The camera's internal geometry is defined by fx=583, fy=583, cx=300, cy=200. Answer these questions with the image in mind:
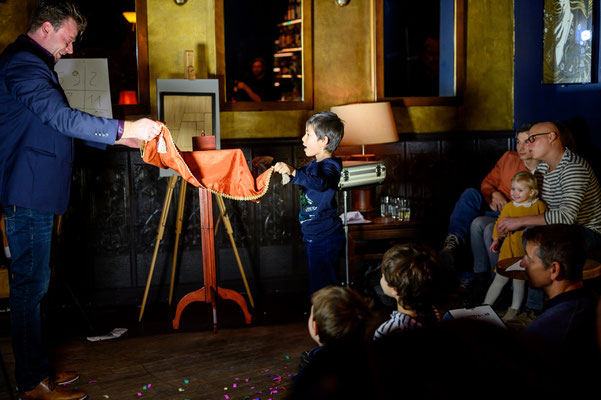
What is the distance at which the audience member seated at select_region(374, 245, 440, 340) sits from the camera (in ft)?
7.17

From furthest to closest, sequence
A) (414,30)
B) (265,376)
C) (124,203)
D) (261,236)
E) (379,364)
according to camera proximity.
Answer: (414,30), (261,236), (124,203), (265,376), (379,364)

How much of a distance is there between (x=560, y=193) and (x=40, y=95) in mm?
2951

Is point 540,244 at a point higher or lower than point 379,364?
lower

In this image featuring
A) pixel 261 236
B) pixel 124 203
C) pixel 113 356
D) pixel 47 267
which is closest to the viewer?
pixel 47 267

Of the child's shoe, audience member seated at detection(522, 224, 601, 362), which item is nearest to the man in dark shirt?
audience member seated at detection(522, 224, 601, 362)

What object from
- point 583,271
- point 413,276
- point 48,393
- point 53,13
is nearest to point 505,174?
point 583,271

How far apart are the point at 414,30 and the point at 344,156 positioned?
196 cm

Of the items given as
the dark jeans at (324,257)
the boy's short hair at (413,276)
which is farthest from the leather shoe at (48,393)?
the boy's short hair at (413,276)

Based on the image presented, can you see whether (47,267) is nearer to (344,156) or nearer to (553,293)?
(553,293)

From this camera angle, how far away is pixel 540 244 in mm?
2375

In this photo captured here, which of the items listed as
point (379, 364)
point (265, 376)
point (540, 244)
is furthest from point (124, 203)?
point (379, 364)

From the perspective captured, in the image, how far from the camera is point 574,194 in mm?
3486

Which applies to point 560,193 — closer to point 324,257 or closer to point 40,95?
point 324,257

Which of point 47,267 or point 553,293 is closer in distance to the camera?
point 553,293
